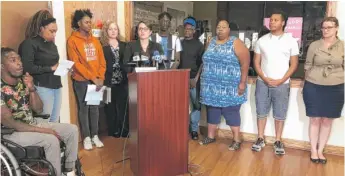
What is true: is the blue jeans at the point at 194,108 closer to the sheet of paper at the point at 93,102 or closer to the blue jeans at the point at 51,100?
the sheet of paper at the point at 93,102

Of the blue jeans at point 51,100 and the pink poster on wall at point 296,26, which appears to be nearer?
the blue jeans at point 51,100

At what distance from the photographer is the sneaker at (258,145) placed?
3.09 m

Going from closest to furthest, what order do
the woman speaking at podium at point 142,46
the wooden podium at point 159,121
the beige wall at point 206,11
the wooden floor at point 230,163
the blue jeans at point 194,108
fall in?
1. the wooden podium at point 159,121
2. the wooden floor at point 230,163
3. the woman speaking at podium at point 142,46
4. the blue jeans at point 194,108
5. the beige wall at point 206,11

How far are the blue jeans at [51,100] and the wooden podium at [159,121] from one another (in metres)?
0.81

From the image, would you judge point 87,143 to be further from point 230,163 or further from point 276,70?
point 276,70

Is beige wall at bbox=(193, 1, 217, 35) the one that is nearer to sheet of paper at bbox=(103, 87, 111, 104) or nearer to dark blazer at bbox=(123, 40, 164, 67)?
dark blazer at bbox=(123, 40, 164, 67)

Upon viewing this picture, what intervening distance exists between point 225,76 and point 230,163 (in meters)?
0.87

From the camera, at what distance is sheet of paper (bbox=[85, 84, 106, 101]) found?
2.93 m

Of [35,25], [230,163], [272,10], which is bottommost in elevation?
[230,163]

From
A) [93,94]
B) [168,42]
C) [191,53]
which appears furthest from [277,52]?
[93,94]

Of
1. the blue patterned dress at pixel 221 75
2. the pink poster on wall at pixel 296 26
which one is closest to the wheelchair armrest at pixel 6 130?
the blue patterned dress at pixel 221 75

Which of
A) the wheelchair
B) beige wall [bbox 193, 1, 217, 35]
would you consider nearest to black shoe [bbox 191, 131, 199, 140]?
beige wall [bbox 193, 1, 217, 35]

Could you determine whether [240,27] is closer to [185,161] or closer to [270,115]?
[270,115]

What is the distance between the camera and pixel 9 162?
1.65 m
